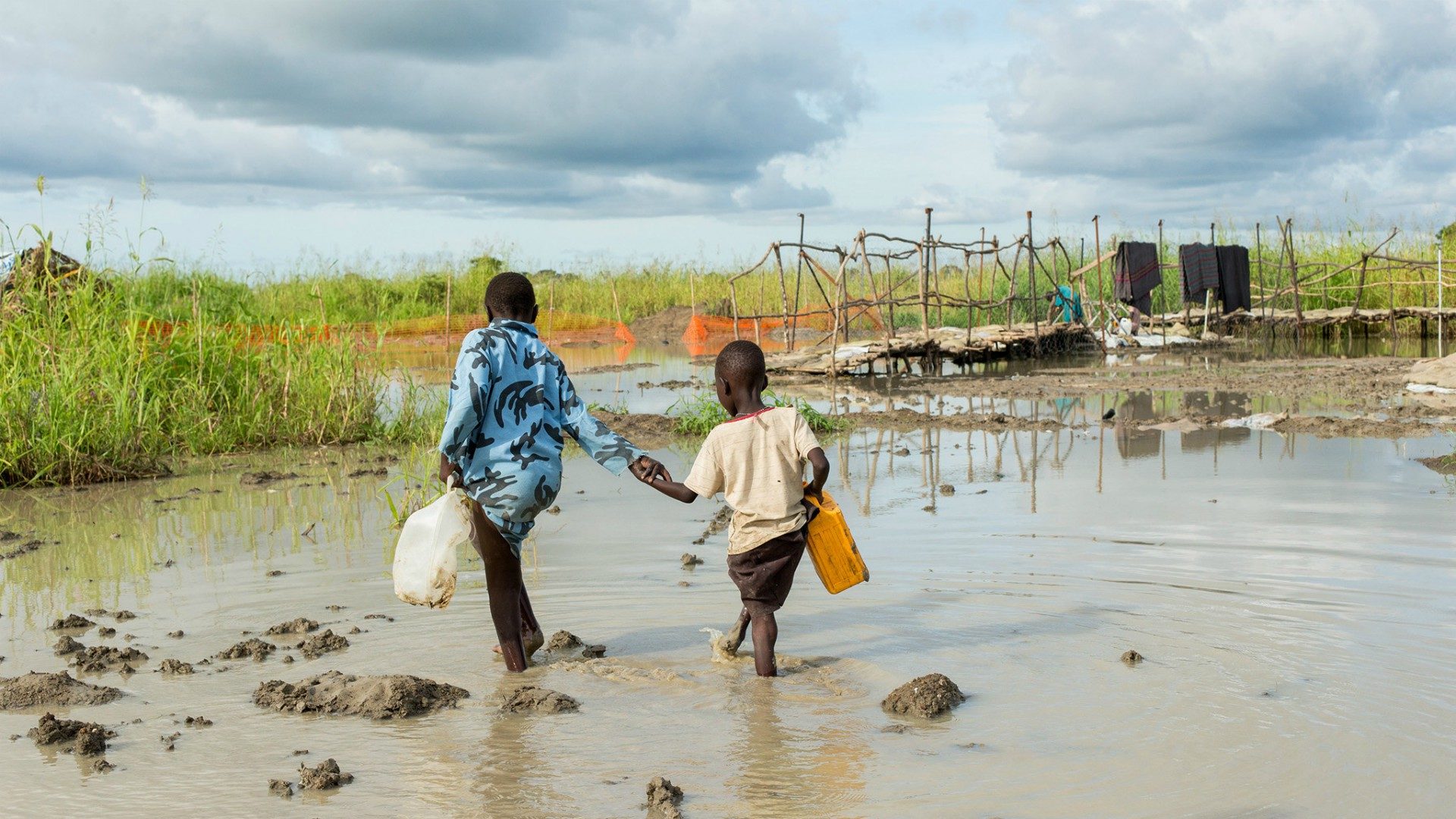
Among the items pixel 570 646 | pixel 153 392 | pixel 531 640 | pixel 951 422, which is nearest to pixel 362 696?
pixel 531 640

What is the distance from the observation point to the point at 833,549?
3.96m

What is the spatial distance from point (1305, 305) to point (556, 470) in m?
24.7

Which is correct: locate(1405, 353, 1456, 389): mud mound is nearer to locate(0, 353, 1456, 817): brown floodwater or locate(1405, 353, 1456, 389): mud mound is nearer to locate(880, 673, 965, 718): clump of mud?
locate(0, 353, 1456, 817): brown floodwater

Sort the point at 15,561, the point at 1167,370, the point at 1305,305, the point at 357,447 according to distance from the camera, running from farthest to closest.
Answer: the point at 1305,305 < the point at 1167,370 < the point at 357,447 < the point at 15,561

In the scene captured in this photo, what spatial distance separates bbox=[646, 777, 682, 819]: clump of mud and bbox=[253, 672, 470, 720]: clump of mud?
1015 millimetres

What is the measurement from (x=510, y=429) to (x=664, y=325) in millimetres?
24693

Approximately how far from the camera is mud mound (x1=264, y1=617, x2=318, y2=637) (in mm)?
4605

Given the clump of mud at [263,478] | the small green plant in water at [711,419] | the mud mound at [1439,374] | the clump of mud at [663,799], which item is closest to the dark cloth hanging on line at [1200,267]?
the mud mound at [1439,374]

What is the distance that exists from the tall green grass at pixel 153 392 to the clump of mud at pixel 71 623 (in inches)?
136

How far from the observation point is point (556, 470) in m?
4.10

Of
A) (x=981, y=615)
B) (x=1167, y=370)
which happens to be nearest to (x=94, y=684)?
(x=981, y=615)

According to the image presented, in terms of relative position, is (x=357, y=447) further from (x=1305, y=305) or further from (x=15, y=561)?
(x=1305, y=305)

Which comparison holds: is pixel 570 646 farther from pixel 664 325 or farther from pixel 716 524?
pixel 664 325

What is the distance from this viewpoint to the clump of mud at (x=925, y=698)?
11.9ft
